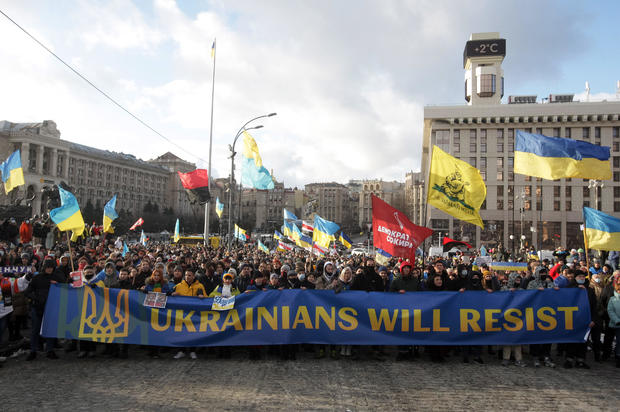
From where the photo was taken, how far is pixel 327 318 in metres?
7.67

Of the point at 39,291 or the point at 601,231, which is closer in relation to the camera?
the point at 39,291

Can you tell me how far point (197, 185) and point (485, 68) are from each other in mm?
69758

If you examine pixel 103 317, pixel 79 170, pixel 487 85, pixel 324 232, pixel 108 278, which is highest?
pixel 487 85

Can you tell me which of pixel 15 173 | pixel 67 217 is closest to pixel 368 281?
pixel 67 217

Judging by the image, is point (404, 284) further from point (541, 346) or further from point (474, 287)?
point (541, 346)

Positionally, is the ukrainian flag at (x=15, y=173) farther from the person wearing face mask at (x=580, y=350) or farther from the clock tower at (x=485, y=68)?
the clock tower at (x=485, y=68)

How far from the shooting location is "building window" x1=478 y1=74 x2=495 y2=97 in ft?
245

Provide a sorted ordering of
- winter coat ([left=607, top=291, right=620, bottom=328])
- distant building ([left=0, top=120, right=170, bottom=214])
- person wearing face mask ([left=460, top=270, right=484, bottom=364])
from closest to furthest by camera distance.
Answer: winter coat ([left=607, top=291, right=620, bottom=328]), person wearing face mask ([left=460, top=270, right=484, bottom=364]), distant building ([left=0, top=120, right=170, bottom=214])

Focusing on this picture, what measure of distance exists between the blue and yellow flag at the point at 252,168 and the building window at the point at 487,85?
65.7 m

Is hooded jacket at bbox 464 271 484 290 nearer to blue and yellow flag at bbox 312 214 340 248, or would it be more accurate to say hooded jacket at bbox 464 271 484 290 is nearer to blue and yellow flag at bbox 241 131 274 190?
blue and yellow flag at bbox 312 214 340 248

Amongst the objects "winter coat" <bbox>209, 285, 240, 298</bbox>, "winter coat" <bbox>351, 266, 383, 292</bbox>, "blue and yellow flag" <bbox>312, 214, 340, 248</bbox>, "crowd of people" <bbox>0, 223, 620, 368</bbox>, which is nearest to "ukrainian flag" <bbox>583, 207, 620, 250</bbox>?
"crowd of people" <bbox>0, 223, 620, 368</bbox>

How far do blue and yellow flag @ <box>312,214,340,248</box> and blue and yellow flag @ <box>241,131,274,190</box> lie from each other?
307 cm

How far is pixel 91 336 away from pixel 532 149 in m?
10.8

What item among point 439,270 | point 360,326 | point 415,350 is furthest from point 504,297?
point 360,326
